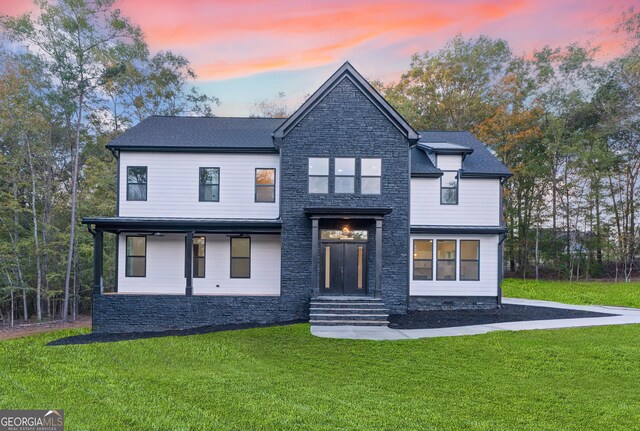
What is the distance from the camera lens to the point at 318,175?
44.9 ft

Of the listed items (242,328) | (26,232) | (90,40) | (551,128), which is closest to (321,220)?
(242,328)

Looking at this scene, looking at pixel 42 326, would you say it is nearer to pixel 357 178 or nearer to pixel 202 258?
pixel 202 258

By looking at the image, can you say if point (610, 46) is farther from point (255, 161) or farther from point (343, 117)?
point (255, 161)

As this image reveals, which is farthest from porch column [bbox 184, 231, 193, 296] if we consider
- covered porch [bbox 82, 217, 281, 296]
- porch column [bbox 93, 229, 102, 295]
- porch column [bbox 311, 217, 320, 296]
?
porch column [bbox 311, 217, 320, 296]

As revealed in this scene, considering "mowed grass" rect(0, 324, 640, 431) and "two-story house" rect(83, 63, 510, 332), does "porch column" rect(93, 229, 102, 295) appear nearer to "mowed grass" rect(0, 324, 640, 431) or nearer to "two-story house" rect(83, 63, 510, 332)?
"two-story house" rect(83, 63, 510, 332)

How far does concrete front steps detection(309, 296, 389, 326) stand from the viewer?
11.9m

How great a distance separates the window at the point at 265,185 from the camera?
14.7 meters

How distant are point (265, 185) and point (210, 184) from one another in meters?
2.12

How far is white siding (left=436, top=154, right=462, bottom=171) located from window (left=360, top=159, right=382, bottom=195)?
316 cm

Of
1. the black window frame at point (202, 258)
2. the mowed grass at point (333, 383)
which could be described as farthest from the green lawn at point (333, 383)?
the black window frame at point (202, 258)

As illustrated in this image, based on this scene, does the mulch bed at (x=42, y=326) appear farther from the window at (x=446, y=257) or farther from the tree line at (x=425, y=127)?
the window at (x=446, y=257)

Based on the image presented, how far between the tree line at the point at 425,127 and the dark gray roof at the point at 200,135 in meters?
3.48

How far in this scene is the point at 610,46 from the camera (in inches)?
990

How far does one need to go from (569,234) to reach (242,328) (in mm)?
25699
